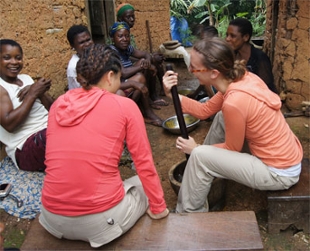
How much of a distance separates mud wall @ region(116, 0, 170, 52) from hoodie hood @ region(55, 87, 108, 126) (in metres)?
4.03

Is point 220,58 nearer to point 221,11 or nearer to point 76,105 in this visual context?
point 76,105

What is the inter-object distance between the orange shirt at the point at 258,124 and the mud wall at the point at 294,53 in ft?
7.05

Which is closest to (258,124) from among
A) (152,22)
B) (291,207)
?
(291,207)

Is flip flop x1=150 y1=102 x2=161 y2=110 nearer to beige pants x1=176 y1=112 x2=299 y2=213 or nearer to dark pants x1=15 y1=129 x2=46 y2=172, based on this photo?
dark pants x1=15 y1=129 x2=46 y2=172

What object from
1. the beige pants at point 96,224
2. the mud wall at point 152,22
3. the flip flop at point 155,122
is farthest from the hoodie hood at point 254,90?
the mud wall at point 152,22

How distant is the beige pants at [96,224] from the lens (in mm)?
1714

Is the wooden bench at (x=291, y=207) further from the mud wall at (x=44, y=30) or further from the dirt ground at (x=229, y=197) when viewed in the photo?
the mud wall at (x=44, y=30)

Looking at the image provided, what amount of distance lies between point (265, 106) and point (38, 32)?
8.25 ft

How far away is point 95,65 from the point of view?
5.88 feet

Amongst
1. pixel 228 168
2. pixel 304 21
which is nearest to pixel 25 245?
pixel 228 168

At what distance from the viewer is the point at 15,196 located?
262cm

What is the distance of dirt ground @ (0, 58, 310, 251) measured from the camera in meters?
2.36

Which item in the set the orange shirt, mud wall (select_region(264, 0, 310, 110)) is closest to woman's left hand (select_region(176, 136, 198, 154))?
the orange shirt

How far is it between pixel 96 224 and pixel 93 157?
1.18 feet
